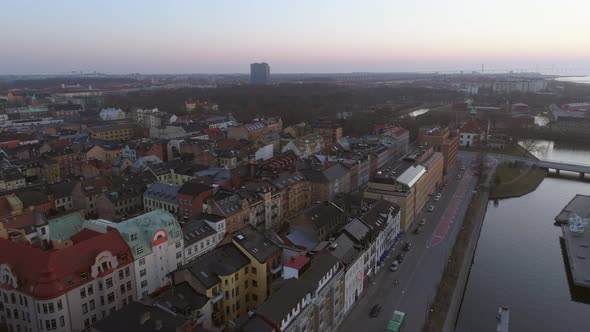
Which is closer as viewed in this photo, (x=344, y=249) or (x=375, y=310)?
(x=375, y=310)

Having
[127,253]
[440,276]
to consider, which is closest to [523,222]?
[440,276]

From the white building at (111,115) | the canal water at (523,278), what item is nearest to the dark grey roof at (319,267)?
the canal water at (523,278)

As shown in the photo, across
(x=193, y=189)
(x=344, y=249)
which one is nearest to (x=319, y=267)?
(x=344, y=249)

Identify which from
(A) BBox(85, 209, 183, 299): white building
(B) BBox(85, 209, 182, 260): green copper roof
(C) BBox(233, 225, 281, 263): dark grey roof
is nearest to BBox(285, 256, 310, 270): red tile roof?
(C) BBox(233, 225, 281, 263): dark grey roof

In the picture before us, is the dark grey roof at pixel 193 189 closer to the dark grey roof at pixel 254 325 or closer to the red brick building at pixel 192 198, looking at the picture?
the red brick building at pixel 192 198

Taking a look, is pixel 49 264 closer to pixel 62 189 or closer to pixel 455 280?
pixel 62 189

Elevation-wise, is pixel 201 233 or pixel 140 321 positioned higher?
pixel 140 321

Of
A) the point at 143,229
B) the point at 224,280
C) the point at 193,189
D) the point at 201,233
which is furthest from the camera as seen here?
the point at 193,189
